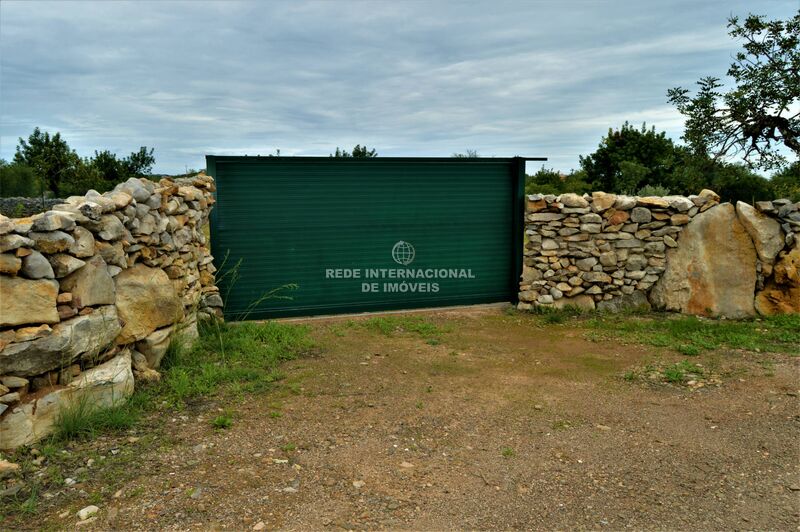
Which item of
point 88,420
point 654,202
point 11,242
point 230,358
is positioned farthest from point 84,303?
point 654,202

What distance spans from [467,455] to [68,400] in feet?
9.31

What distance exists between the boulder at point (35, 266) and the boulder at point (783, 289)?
8.59 metres

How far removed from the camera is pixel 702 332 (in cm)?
706

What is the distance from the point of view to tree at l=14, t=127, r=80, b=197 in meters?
20.7

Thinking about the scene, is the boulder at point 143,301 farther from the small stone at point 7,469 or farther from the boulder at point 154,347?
the small stone at point 7,469

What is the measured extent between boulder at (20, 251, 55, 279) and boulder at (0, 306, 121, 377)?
38 centimetres

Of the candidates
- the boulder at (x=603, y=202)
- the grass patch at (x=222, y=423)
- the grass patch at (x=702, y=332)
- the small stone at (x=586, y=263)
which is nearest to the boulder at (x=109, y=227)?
the grass patch at (x=222, y=423)

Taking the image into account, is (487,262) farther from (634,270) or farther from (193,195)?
(193,195)

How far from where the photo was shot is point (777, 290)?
308 inches

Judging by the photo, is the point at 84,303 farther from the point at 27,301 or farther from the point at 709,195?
the point at 709,195

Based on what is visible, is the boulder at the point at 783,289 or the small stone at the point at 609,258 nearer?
the boulder at the point at 783,289

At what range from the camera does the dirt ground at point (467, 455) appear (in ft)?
10.2

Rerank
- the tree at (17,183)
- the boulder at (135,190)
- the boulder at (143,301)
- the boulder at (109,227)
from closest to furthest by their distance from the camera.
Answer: the boulder at (109,227) < the boulder at (143,301) < the boulder at (135,190) < the tree at (17,183)

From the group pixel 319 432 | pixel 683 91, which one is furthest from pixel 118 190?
pixel 683 91
